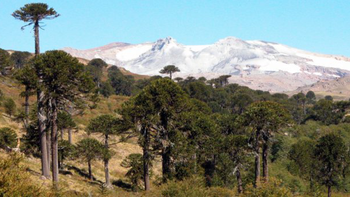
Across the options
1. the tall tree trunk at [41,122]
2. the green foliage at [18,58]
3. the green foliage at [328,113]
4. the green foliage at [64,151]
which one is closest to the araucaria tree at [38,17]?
the tall tree trunk at [41,122]

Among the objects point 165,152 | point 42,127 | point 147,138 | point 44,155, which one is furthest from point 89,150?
point 42,127

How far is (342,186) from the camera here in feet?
231

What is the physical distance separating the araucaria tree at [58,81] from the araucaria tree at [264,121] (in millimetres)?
18600

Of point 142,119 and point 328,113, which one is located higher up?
point 142,119

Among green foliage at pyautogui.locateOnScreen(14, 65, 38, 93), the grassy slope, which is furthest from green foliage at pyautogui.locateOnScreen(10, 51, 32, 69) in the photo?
green foliage at pyautogui.locateOnScreen(14, 65, 38, 93)

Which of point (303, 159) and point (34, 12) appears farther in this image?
point (303, 159)

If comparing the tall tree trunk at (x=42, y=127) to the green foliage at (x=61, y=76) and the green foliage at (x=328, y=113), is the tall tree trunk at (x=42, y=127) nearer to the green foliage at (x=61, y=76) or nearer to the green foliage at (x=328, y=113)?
the green foliage at (x=61, y=76)

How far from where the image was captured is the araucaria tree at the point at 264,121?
4012cm

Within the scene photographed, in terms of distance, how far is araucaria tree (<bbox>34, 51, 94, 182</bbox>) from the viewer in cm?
2864

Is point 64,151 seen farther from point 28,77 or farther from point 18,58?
point 18,58

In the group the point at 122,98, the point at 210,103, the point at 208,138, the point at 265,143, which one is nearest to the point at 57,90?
the point at 208,138

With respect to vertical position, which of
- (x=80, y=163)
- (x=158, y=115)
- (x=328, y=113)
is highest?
(x=158, y=115)

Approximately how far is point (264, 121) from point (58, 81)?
22545mm

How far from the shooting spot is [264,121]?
134 feet
